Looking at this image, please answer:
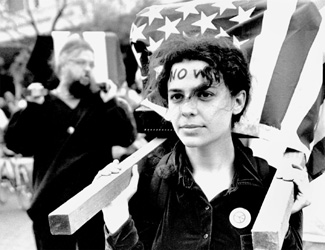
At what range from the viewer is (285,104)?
51.2 inches

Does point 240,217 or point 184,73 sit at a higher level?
point 184,73

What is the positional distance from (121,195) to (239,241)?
14.3 inches

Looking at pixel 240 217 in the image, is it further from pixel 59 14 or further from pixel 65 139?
pixel 59 14

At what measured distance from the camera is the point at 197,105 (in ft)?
4.06

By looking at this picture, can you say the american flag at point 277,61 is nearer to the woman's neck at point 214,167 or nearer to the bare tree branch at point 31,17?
the woman's neck at point 214,167

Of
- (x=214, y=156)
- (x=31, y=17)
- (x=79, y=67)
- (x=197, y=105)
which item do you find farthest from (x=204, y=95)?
(x=31, y=17)

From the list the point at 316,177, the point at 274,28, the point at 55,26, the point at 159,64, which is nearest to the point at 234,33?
the point at 274,28

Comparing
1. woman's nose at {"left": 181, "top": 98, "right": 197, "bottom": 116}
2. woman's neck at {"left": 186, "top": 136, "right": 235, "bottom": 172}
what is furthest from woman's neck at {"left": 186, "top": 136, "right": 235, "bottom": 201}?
woman's nose at {"left": 181, "top": 98, "right": 197, "bottom": 116}

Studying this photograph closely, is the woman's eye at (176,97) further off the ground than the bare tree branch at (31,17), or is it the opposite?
the bare tree branch at (31,17)

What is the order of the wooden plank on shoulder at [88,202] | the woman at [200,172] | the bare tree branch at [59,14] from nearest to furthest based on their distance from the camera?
the wooden plank on shoulder at [88,202] < the woman at [200,172] < the bare tree branch at [59,14]

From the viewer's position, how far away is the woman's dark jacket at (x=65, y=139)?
1.70 m

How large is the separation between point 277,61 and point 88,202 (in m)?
0.65

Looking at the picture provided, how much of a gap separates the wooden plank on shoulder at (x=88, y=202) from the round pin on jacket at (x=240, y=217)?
0.33m

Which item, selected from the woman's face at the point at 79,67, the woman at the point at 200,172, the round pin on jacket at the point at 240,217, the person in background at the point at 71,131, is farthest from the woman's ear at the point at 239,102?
the woman's face at the point at 79,67
